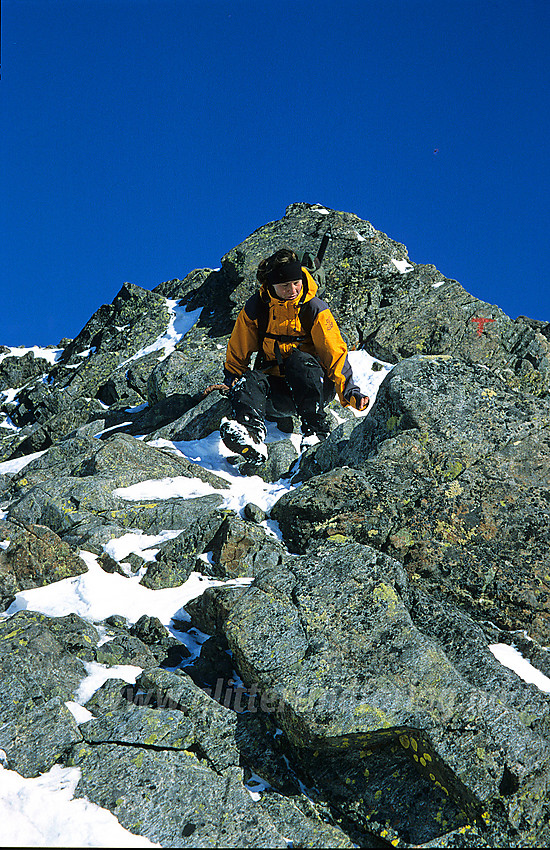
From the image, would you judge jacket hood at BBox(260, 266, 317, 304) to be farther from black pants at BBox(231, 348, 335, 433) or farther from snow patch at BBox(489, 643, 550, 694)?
snow patch at BBox(489, 643, 550, 694)

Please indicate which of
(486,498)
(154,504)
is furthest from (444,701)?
(154,504)

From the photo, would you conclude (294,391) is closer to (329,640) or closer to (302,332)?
(302,332)

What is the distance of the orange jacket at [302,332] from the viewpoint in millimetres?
11352

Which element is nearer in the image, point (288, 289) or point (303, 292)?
point (288, 289)

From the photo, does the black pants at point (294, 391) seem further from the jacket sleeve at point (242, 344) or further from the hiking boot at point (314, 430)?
the jacket sleeve at point (242, 344)

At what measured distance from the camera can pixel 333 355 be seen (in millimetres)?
11523

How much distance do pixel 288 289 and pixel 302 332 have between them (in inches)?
38.0

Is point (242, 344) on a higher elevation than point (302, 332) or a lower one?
lower

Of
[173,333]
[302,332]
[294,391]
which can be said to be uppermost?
[173,333]

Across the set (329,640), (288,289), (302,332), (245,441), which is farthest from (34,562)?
(302,332)

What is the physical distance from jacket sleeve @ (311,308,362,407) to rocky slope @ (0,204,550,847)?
960 millimetres

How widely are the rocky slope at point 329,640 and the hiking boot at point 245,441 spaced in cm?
33

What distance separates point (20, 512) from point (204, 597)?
3789mm

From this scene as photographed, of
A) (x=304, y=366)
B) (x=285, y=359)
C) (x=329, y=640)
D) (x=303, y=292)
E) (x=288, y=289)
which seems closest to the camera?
(x=329, y=640)
